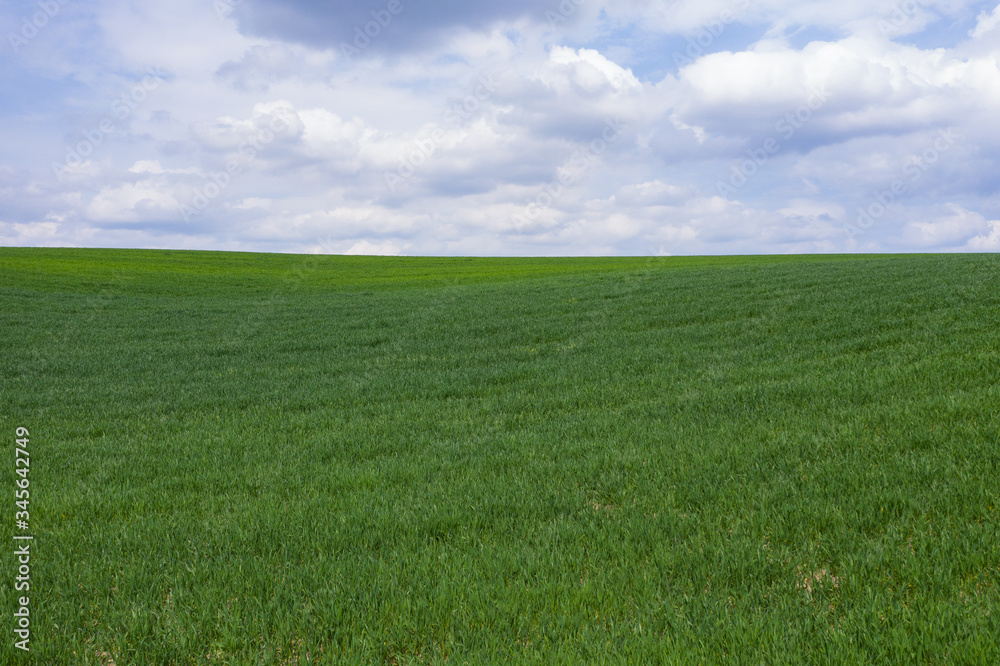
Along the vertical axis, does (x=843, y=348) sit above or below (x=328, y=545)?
above

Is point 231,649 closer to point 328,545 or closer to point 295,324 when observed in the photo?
point 328,545

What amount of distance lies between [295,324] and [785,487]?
72.5 ft

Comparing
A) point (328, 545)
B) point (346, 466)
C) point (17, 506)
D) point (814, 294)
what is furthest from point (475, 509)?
point (814, 294)

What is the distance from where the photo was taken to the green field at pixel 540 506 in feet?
13.1

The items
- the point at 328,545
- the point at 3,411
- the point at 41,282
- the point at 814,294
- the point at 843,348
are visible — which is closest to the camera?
the point at 328,545

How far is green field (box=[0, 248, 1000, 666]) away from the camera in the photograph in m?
4.00

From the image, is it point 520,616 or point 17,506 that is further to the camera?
point 17,506

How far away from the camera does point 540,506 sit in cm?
593

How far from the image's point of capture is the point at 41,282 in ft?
150

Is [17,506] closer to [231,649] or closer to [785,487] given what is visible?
[231,649]

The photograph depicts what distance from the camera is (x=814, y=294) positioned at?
2066 centimetres

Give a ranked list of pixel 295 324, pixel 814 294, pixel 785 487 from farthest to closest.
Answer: pixel 295 324
pixel 814 294
pixel 785 487

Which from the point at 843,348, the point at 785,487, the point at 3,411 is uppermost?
the point at 843,348

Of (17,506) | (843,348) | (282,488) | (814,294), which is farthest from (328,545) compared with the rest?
(814,294)
